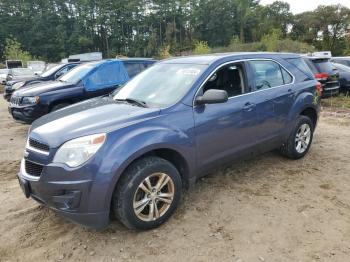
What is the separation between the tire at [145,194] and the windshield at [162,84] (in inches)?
29.3

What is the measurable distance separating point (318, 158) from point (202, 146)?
8.72ft

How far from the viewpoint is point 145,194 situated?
323 centimetres

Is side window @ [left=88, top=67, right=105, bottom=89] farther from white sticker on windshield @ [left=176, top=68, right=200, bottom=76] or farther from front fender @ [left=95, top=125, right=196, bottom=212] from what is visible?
front fender @ [left=95, top=125, right=196, bottom=212]

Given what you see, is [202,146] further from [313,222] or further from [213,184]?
[313,222]

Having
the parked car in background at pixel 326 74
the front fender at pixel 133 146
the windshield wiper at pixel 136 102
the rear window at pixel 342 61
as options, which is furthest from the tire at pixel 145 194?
the rear window at pixel 342 61

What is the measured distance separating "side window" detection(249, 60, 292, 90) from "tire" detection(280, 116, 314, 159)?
2.35 feet

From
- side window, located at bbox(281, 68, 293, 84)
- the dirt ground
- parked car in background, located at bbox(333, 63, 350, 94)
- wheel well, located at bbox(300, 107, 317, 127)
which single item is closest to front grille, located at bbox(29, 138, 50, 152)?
the dirt ground

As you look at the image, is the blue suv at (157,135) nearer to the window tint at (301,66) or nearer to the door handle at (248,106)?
the door handle at (248,106)

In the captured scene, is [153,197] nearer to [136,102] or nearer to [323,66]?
[136,102]

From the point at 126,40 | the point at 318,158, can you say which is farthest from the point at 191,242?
the point at 126,40


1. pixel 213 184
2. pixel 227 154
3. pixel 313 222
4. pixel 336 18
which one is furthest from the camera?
pixel 336 18

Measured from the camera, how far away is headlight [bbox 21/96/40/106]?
707cm

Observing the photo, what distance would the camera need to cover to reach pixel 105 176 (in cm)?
286

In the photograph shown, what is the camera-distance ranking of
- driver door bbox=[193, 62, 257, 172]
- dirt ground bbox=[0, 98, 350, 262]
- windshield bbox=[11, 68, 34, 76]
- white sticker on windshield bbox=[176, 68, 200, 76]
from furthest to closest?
windshield bbox=[11, 68, 34, 76], white sticker on windshield bbox=[176, 68, 200, 76], driver door bbox=[193, 62, 257, 172], dirt ground bbox=[0, 98, 350, 262]
